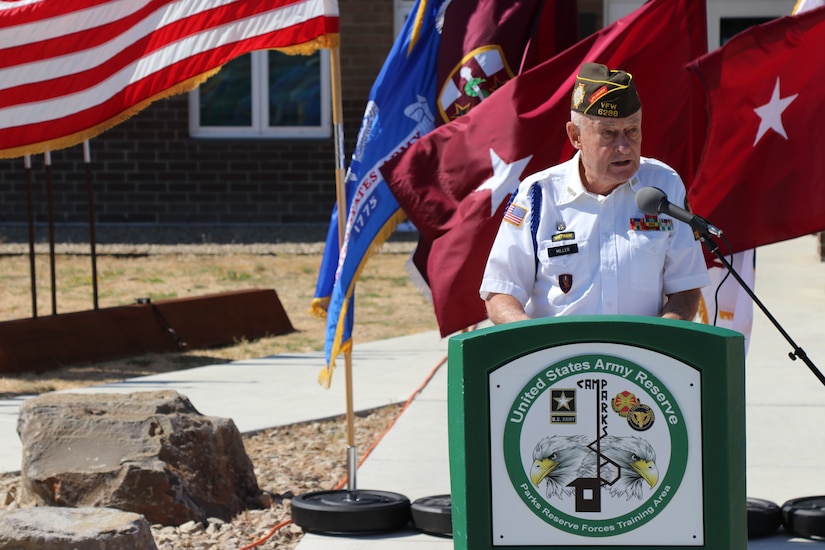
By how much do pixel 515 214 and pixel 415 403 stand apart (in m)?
4.01

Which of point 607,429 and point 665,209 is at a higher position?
point 665,209

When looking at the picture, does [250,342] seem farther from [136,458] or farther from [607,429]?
[607,429]

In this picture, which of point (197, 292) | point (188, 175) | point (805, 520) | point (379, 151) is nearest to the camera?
point (805, 520)

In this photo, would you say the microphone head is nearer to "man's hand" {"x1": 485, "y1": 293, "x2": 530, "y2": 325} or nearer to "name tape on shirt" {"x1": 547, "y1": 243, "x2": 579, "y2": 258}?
"name tape on shirt" {"x1": 547, "y1": 243, "x2": 579, "y2": 258}

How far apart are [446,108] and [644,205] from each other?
10.6 ft

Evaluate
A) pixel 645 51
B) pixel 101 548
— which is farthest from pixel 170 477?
pixel 645 51

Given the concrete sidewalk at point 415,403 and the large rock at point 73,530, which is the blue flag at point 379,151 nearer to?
the concrete sidewalk at point 415,403

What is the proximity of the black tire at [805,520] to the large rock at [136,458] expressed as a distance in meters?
2.33

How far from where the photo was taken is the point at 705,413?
3518mm

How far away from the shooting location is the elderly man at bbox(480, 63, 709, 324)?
4254 millimetres

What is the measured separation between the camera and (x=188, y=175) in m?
A: 20.1

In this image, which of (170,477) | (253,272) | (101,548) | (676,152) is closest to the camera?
(101,548)

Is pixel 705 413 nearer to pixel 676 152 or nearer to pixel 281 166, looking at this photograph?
pixel 676 152

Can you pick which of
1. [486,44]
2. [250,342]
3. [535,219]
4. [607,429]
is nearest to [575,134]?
[535,219]
